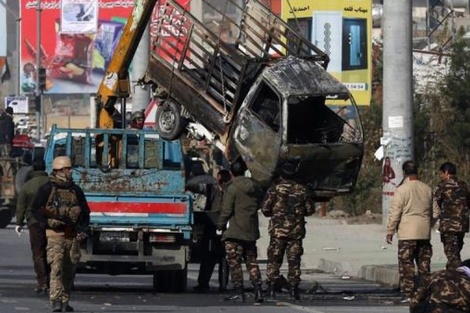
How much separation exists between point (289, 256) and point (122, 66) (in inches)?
196

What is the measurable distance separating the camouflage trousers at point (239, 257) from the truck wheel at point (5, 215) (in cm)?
1705

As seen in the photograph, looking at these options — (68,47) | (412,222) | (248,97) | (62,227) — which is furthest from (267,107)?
(68,47)

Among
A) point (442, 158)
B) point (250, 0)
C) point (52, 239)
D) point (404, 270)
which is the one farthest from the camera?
point (442, 158)

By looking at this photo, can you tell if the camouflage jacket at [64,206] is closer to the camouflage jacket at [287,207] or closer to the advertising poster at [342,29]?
the camouflage jacket at [287,207]

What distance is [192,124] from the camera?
860 inches

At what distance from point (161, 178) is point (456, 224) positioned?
4.10 meters

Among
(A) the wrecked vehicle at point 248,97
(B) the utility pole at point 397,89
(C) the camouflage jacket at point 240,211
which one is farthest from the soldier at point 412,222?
(B) the utility pole at point 397,89

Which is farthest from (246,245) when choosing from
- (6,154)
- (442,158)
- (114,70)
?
(442,158)

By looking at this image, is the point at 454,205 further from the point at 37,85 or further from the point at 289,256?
the point at 37,85

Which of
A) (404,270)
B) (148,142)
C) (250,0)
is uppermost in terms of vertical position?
(250,0)

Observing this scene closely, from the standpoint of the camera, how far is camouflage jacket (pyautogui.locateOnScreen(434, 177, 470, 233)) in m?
18.9

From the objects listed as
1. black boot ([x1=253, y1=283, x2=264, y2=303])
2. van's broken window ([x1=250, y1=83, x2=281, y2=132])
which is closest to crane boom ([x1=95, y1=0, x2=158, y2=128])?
van's broken window ([x1=250, y1=83, x2=281, y2=132])

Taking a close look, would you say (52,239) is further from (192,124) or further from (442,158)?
(442,158)

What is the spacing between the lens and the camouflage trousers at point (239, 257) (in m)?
18.3
